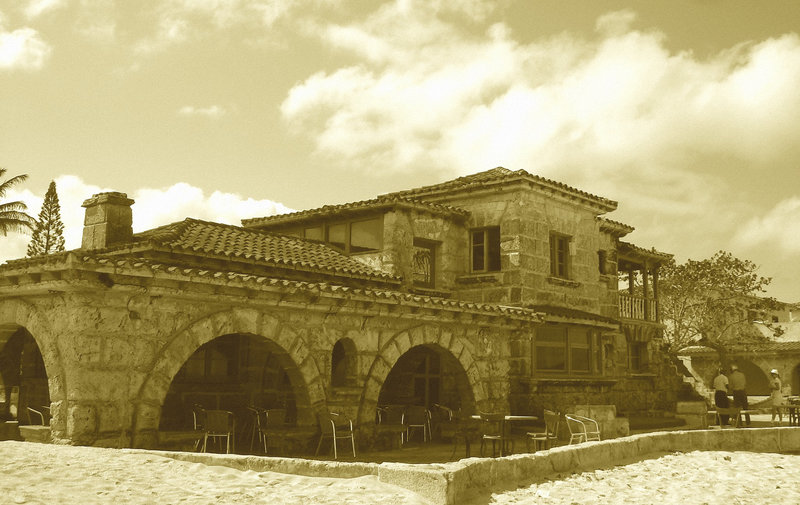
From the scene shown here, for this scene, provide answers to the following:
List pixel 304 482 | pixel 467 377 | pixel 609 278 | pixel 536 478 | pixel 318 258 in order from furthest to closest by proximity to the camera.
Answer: pixel 609 278 → pixel 318 258 → pixel 467 377 → pixel 536 478 → pixel 304 482

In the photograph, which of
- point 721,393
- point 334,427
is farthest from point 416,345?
point 721,393

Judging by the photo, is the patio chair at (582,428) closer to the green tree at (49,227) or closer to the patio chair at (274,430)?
the patio chair at (274,430)

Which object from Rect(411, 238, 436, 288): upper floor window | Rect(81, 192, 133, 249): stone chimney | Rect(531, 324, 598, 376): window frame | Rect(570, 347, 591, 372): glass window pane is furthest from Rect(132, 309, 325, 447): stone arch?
Rect(570, 347, 591, 372): glass window pane

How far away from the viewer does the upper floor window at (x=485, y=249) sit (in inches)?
768

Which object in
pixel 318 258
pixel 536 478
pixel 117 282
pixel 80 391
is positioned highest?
pixel 318 258

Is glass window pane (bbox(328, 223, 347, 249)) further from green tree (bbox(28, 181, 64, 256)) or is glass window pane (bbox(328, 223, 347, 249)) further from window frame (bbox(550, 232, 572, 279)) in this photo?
green tree (bbox(28, 181, 64, 256))

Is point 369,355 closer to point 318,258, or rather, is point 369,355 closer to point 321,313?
point 321,313

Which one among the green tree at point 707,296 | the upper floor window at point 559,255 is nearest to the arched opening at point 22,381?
the upper floor window at point 559,255

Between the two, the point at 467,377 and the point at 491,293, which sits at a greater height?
the point at 491,293

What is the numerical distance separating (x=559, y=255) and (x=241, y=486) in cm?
1417

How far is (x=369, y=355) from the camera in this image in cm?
1324

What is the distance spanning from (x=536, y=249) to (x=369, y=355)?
7436 mm

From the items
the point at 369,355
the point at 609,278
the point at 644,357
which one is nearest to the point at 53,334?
the point at 369,355

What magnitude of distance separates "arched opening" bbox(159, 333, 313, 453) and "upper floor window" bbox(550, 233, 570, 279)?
27.4 ft
